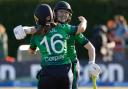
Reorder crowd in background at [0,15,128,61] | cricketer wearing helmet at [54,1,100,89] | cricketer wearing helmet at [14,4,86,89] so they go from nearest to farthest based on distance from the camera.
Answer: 1. cricketer wearing helmet at [14,4,86,89]
2. cricketer wearing helmet at [54,1,100,89]
3. crowd in background at [0,15,128,61]

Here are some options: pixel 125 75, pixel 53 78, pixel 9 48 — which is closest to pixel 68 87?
pixel 53 78

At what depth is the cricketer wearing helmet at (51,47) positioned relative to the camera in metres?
9.88

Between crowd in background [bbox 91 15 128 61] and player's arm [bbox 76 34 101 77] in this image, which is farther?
crowd in background [bbox 91 15 128 61]

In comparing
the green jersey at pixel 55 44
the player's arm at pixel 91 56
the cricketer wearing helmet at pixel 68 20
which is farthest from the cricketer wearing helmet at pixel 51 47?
the player's arm at pixel 91 56

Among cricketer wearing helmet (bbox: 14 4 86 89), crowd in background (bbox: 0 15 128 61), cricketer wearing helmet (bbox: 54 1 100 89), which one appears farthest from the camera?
crowd in background (bbox: 0 15 128 61)

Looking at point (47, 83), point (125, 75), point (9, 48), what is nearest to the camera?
point (47, 83)

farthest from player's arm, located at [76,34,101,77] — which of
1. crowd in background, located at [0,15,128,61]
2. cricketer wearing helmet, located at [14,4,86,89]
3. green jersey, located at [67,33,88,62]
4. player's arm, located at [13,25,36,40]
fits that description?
crowd in background, located at [0,15,128,61]

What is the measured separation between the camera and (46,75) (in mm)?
9883

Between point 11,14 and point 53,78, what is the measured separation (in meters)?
18.7

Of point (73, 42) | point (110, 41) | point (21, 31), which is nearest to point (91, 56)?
point (73, 42)

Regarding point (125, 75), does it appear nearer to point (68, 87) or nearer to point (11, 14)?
point (11, 14)

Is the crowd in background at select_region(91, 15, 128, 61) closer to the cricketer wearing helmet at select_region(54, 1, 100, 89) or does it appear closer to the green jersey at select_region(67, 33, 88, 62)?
the green jersey at select_region(67, 33, 88, 62)

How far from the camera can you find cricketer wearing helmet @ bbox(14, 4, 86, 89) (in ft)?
32.4

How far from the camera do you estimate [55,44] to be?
992 centimetres
